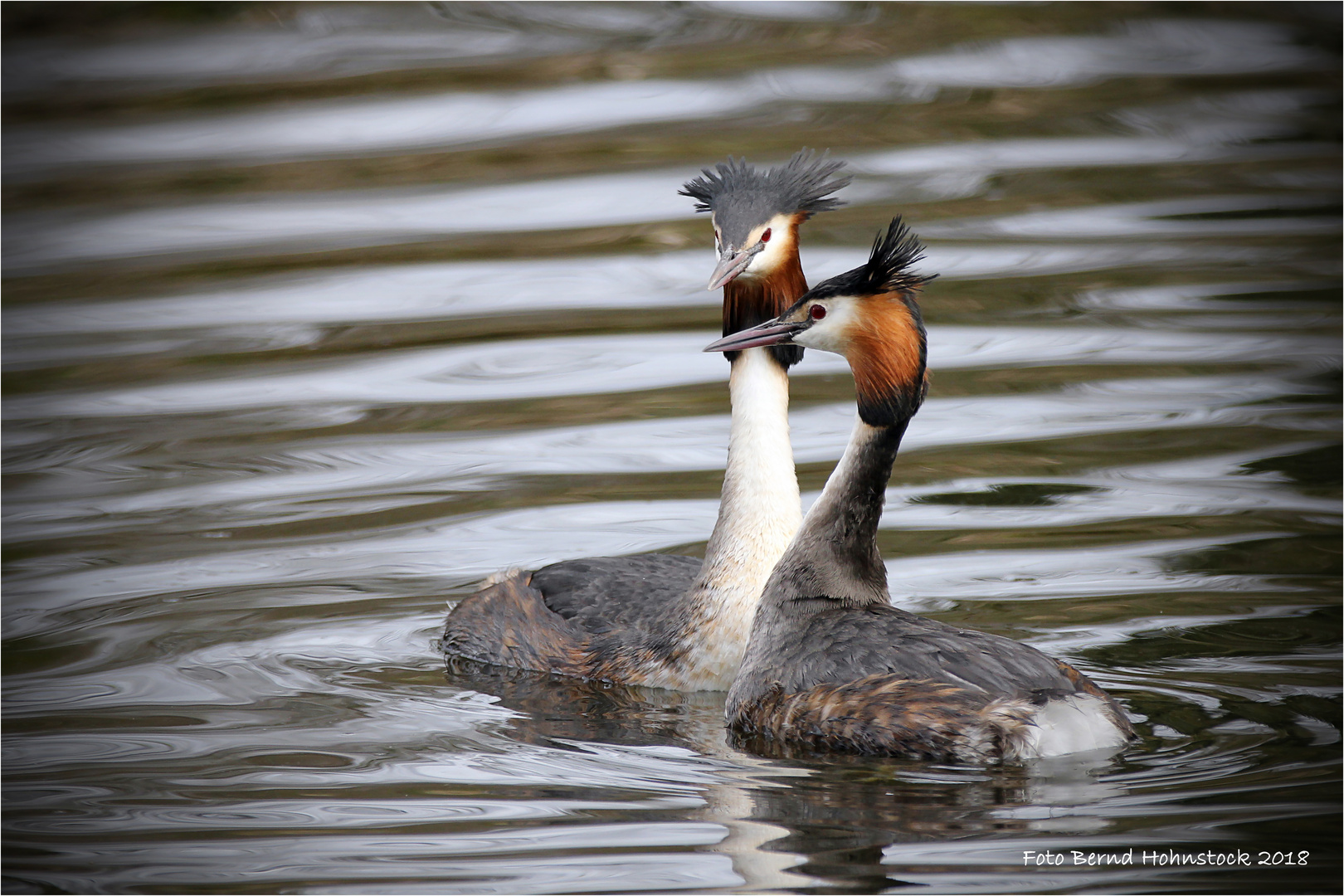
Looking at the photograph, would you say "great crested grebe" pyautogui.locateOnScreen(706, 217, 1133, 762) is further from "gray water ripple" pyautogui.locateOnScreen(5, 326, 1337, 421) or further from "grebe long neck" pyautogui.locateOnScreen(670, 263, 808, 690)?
"gray water ripple" pyautogui.locateOnScreen(5, 326, 1337, 421)

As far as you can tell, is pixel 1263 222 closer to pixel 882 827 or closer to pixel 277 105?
pixel 277 105

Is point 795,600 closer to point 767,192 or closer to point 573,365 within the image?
point 767,192

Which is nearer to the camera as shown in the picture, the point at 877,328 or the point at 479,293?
the point at 877,328

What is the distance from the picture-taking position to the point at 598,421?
9.20 m

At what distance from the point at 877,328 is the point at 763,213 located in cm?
80

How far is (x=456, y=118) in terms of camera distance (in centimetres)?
1303

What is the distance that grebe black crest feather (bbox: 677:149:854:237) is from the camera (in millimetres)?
6211

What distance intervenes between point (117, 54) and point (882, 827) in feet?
38.4

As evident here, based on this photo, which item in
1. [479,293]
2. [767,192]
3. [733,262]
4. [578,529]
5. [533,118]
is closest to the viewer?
[733,262]

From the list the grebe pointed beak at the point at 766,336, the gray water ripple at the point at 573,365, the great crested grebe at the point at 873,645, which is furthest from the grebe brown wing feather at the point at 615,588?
the gray water ripple at the point at 573,365

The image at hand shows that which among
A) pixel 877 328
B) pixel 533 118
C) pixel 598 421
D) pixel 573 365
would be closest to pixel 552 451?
pixel 598 421

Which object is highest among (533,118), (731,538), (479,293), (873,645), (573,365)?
(533,118)

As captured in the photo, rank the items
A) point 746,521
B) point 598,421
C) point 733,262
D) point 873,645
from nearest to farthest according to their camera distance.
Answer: point 873,645 → point 733,262 → point 746,521 → point 598,421

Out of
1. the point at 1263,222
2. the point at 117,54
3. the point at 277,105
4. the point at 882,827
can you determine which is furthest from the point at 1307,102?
the point at 882,827
